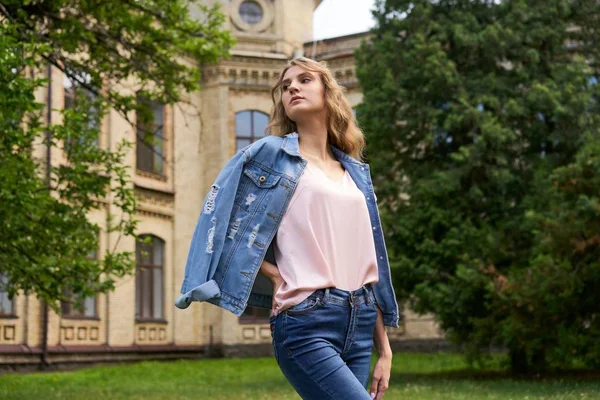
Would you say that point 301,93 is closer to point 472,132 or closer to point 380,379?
point 380,379

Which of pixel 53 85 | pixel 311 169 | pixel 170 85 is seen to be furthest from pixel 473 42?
pixel 311 169

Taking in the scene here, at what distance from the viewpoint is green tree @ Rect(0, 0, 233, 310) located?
39.0ft

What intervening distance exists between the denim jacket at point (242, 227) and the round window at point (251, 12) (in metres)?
30.4

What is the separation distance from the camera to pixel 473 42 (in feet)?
66.0

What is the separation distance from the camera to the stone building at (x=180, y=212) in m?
25.0

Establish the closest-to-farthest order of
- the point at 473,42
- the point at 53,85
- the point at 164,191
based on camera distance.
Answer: the point at 473,42, the point at 53,85, the point at 164,191

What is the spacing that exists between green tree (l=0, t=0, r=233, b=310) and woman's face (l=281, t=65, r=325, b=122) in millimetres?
Answer: 7396

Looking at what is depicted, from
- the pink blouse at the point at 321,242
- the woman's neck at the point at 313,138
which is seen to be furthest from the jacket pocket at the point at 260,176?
the woman's neck at the point at 313,138

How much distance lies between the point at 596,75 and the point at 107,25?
11.0 meters

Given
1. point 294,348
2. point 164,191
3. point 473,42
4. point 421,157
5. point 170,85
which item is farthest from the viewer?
point 164,191

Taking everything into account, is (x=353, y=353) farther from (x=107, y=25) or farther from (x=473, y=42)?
(x=473, y=42)

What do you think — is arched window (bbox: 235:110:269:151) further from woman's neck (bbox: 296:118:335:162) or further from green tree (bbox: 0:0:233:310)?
woman's neck (bbox: 296:118:335:162)

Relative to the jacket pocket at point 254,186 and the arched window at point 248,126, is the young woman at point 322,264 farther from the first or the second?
the arched window at point 248,126

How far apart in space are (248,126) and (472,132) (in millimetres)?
13275
